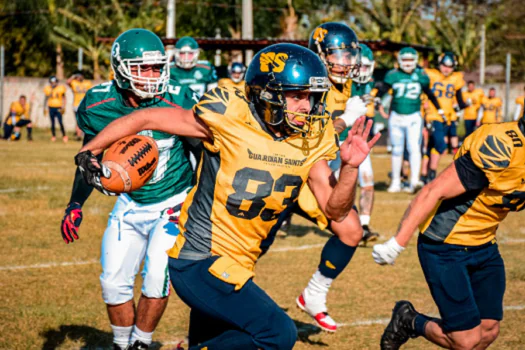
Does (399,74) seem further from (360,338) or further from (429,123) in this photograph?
(360,338)

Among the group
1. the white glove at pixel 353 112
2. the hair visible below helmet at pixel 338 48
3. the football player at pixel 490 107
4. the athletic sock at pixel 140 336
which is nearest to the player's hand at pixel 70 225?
the athletic sock at pixel 140 336

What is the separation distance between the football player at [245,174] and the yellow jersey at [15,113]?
1963 centimetres

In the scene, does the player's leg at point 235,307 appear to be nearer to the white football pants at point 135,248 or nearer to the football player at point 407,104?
the white football pants at point 135,248

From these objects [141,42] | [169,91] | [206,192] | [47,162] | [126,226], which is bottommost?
[47,162]

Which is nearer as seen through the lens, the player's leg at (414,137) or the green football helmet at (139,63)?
the green football helmet at (139,63)

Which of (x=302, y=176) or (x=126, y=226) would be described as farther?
(x=126, y=226)

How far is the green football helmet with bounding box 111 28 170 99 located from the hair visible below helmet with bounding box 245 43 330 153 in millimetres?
1124

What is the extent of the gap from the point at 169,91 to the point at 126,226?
91 centimetres

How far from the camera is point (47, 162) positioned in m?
16.0

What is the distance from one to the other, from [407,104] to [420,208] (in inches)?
326

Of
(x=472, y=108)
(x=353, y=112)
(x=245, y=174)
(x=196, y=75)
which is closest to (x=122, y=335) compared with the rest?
(x=245, y=174)

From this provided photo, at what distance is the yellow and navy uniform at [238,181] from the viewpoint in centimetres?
354

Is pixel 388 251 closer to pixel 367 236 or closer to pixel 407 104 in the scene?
pixel 367 236

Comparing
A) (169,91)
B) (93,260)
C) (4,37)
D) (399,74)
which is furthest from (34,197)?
(4,37)
